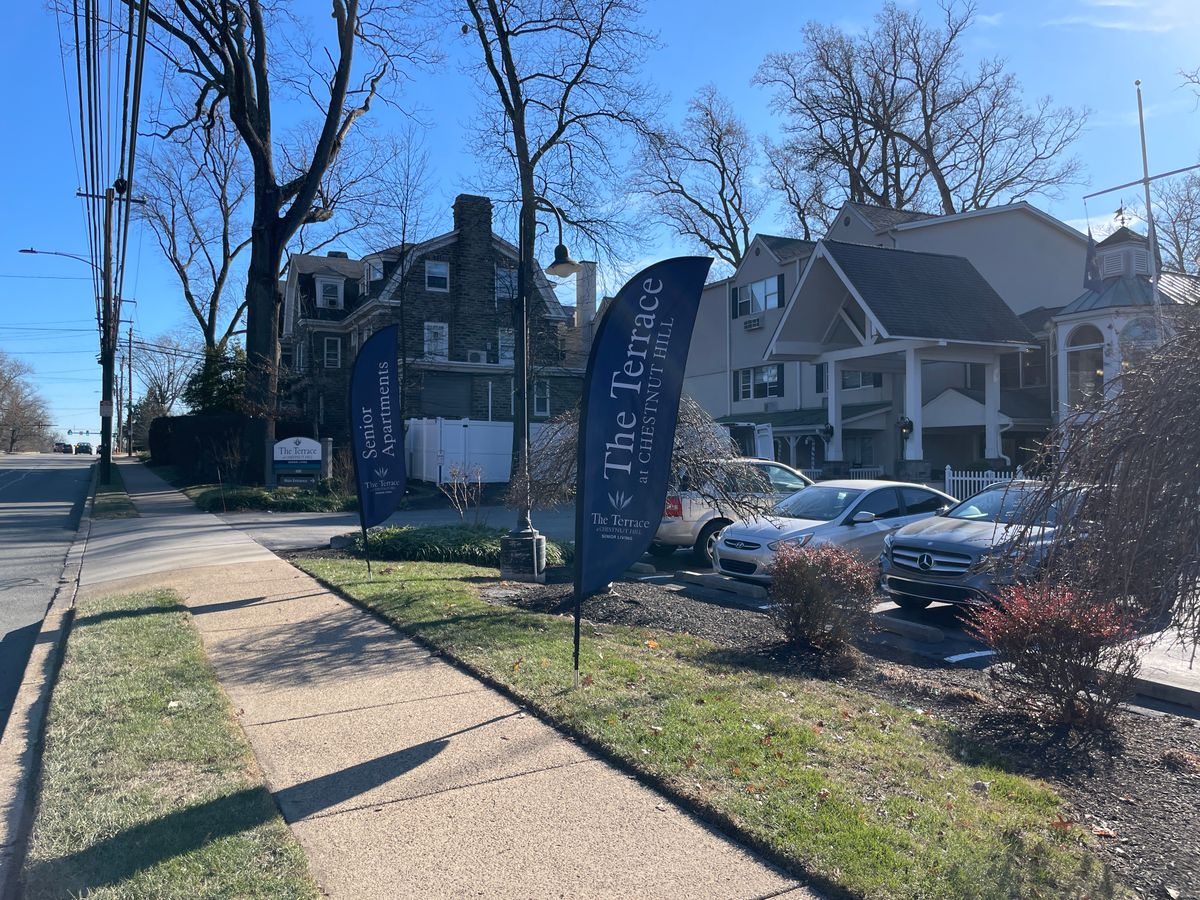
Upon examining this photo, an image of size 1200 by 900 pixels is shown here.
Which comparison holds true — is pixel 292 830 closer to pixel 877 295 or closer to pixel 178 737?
pixel 178 737

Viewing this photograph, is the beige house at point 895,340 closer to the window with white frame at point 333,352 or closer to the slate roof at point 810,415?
the slate roof at point 810,415

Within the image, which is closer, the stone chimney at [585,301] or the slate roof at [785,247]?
the slate roof at [785,247]

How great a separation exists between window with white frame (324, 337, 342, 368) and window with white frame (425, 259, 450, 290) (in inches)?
271

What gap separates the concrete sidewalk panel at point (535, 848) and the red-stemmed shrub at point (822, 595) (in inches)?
118

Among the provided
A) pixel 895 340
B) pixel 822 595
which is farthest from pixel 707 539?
pixel 895 340

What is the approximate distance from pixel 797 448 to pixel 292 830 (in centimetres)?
3129

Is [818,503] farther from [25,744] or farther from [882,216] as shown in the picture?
[882,216]

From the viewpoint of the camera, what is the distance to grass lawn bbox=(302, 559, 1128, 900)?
3742 mm

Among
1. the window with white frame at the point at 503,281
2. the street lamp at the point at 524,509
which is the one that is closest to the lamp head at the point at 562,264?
the street lamp at the point at 524,509

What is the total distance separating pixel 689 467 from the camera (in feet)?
30.4

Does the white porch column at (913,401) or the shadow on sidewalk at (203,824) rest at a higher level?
the white porch column at (913,401)

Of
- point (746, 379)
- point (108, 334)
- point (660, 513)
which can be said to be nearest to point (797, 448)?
point (746, 379)

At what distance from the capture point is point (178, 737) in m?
5.38

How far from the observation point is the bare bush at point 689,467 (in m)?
9.28
